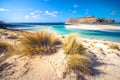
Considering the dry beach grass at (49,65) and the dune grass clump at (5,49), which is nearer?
the dry beach grass at (49,65)

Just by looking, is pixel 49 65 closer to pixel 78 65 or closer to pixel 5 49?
pixel 78 65

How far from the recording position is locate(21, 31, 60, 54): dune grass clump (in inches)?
148

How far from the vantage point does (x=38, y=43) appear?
13.1 feet

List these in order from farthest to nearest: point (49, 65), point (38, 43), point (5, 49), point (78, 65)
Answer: point (5, 49), point (38, 43), point (49, 65), point (78, 65)

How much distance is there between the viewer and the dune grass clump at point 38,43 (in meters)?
3.77

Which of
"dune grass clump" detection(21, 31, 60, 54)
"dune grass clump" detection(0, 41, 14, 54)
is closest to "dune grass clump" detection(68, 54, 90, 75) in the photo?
"dune grass clump" detection(21, 31, 60, 54)

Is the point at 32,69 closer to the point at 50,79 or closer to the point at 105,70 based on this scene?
the point at 50,79

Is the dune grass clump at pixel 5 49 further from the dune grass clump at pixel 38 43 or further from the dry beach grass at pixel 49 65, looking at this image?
the dune grass clump at pixel 38 43

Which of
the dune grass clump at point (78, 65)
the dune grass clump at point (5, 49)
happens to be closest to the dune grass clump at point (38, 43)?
the dune grass clump at point (5, 49)

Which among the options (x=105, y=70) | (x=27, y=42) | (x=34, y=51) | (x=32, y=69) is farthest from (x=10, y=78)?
(x=105, y=70)

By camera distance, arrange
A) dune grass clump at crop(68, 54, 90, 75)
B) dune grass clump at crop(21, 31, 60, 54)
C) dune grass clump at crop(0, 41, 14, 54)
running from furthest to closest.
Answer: dune grass clump at crop(0, 41, 14, 54)
dune grass clump at crop(21, 31, 60, 54)
dune grass clump at crop(68, 54, 90, 75)

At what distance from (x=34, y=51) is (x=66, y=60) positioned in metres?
1.02

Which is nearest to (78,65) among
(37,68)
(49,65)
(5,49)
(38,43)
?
(49,65)

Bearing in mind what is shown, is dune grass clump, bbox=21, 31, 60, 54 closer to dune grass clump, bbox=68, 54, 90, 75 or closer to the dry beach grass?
the dry beach grass
